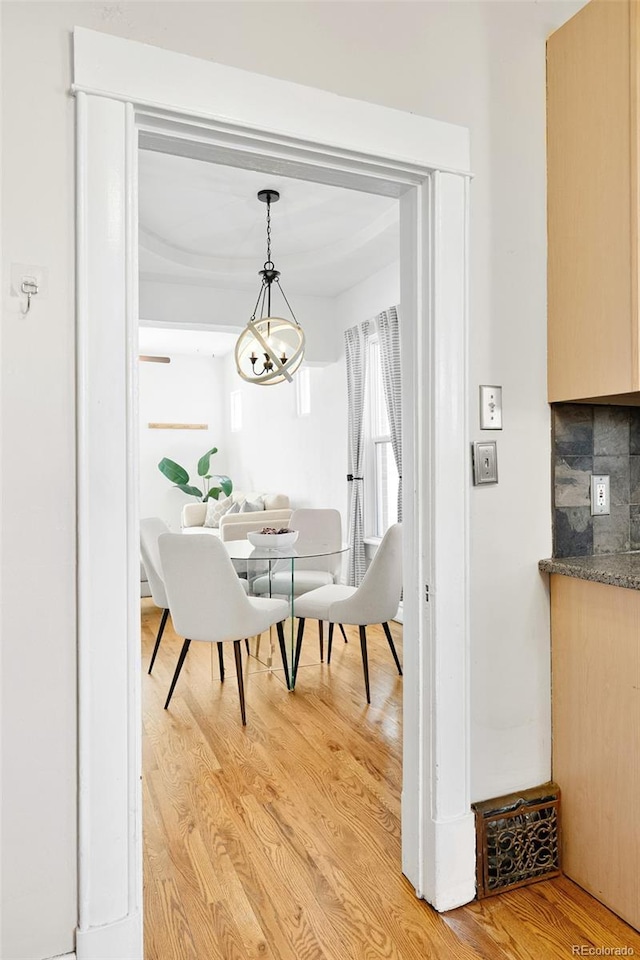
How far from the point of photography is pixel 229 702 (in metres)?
3.21

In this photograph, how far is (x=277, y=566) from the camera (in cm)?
377

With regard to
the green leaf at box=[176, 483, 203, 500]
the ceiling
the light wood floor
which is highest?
the ceiling

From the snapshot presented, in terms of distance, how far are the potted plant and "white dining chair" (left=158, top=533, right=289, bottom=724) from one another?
5410 mm

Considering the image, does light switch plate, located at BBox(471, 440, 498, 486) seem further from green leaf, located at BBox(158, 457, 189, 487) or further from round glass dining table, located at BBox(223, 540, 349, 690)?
green leaf, located at BBox(158, 457, 189, 487)

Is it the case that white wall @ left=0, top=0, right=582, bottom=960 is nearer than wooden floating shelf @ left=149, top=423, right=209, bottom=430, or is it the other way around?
white wall @ left=0, top=0, right=582, bottom=960

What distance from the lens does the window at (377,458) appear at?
199 inches

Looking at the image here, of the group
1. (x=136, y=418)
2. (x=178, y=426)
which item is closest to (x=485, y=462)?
(x=136, y=418)

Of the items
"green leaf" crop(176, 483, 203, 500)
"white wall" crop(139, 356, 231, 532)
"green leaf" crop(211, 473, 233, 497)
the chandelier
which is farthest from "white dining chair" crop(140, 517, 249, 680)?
"white wall" crop(139, 356, 231, 532)

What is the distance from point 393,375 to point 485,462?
293 cm

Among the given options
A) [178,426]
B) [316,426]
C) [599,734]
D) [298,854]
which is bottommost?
[298,854]

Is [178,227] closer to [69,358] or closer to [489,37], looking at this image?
[489,37]

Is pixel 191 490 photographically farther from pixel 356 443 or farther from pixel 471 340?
pixel 471 340

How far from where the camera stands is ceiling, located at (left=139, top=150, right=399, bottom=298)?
3.66m

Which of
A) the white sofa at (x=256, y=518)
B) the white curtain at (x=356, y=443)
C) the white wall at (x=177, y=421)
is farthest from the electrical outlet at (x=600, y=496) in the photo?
the white wall at (x=177, y=421)
